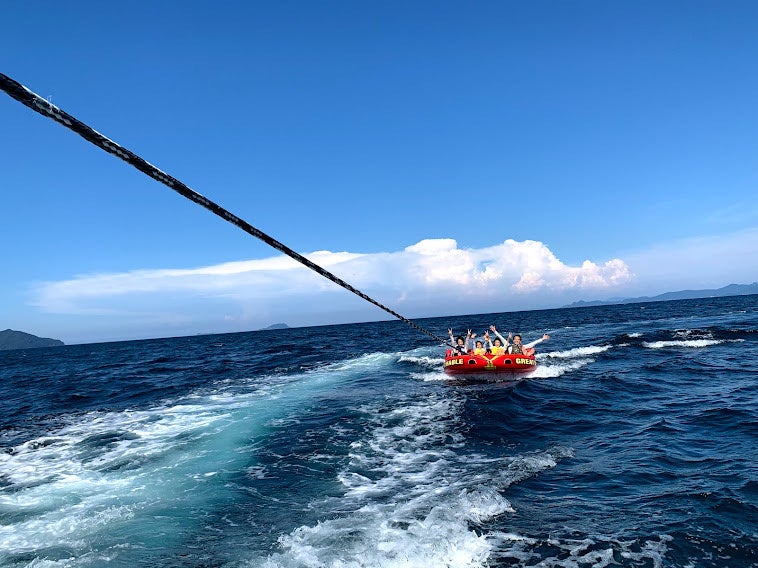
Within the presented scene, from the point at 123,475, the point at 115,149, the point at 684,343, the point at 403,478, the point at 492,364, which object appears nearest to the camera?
the point at 115,149

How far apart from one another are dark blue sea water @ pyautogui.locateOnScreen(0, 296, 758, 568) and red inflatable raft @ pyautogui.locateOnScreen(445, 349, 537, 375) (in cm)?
145

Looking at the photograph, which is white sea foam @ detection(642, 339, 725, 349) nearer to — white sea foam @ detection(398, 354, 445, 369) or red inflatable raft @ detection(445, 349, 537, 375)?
red inflatable raft @ detection(445, 349, 537, 375)

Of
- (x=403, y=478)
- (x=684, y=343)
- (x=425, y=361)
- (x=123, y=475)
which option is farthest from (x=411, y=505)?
(x=684, y=343)

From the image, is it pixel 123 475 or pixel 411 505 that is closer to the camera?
pixel 411 505

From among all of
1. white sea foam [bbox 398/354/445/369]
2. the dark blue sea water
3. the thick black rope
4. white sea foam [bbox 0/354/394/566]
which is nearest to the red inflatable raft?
the dark blue sea water

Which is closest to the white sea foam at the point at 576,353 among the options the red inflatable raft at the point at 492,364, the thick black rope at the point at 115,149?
the red inflatable raft at the point at 492,364

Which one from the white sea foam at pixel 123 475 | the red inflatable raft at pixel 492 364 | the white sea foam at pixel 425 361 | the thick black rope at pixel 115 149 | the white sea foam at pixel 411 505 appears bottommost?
the white sea foam at pixel 411 505

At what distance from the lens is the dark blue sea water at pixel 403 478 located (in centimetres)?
709

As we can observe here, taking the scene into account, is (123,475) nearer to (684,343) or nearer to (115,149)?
(115,149)

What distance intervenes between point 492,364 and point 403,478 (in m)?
14.0

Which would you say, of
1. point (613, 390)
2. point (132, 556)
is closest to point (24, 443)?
point (132, 556)

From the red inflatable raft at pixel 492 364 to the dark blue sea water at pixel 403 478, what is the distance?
1.45m

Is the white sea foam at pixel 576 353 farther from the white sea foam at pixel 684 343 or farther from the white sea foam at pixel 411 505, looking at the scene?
the white sea foam at pixel 411 505

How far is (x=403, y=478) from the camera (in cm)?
1031
